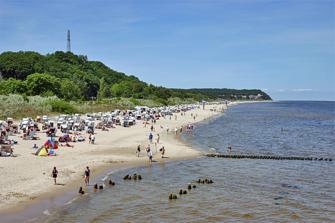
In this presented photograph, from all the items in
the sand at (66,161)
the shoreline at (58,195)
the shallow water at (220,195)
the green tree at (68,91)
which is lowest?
the shallow water at (220,195)

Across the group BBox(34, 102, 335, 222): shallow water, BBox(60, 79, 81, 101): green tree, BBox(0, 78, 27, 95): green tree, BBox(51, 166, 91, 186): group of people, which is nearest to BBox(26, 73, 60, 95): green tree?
BBox(0, 78, 27, 95): green tree

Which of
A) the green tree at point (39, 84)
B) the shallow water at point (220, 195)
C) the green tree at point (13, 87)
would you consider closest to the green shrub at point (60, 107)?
the green tree at point (13, 87)

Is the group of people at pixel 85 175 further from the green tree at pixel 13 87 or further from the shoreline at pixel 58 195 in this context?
the green tree at pixel 13 87

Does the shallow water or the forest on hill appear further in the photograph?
the forest on hill

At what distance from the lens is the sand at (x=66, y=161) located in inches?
954

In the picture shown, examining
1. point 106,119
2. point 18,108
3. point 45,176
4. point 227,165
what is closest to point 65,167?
point 45,176

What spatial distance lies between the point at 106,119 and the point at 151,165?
31.9 meters

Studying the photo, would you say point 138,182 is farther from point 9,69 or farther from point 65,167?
point 9,69

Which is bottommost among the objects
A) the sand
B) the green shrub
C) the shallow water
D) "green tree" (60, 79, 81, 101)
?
the shallow water

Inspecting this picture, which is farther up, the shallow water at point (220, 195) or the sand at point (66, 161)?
the sand at point (66, 161)

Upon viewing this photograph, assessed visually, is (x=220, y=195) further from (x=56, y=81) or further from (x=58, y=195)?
(x=56, y=81)

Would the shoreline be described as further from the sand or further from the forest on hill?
the forest on hill

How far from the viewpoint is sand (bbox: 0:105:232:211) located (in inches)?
954

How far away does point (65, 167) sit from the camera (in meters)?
31.2
